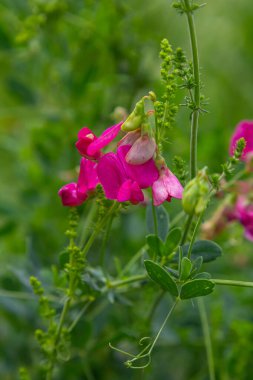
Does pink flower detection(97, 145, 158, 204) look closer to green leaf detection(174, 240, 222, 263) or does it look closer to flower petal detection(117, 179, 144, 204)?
flower petal detection(117, 179, 144, 204)

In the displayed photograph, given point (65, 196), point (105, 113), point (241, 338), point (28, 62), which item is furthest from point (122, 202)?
point (28, 62)

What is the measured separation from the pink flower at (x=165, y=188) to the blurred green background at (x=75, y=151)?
0.48 meters

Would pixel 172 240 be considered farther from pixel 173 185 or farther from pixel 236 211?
pixel 236 211

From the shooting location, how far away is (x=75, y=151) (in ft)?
5.40

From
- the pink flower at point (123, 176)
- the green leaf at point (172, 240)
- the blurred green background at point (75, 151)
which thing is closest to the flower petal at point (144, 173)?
the pink flower at point (123, 176)

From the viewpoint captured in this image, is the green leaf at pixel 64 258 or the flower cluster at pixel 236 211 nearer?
the green leaf at pixel 64 258

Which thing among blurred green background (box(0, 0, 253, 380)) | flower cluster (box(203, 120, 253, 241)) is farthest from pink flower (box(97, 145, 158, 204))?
blurred green background (box(0, 0, 253, 380))

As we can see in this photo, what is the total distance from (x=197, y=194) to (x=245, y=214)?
433 mm

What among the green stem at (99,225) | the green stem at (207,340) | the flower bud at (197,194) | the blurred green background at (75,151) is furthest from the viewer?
the blurred green background at (75,151)

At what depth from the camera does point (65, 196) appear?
36.8 inches

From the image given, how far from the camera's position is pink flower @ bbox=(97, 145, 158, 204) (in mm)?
853

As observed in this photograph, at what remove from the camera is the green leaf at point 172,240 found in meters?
0.95

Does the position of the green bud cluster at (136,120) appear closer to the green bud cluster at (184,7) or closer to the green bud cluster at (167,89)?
the green bud cluster at (167,89)

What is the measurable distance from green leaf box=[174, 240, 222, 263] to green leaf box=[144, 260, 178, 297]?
66 mm
